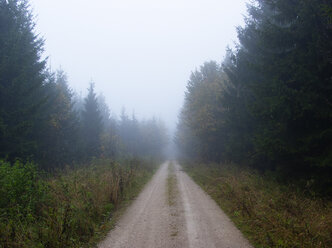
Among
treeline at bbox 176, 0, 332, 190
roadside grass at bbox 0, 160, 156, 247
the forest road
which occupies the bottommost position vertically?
the forest road

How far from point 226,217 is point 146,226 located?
9.35 ft

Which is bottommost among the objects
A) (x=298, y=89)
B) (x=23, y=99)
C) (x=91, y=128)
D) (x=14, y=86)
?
(x=298, y=89)

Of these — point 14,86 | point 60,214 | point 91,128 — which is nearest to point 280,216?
point 60,214

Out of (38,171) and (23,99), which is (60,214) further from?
(23,99)

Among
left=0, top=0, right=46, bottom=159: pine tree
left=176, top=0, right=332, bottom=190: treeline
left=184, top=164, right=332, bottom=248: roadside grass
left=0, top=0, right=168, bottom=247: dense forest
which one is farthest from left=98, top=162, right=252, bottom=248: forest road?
left=0, top=0, right=46, bottom=159: pine tree

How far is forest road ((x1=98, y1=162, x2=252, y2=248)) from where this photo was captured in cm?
548

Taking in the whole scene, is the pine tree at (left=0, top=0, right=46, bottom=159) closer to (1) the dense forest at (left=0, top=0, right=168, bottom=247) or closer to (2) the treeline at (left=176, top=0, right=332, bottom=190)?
(1) the dense forest at (left=0, top=0, right=168, bottom=247)

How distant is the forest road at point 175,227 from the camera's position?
5.48 metres

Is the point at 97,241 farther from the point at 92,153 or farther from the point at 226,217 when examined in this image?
the point at 92,153

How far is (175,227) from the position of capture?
652 centimetres

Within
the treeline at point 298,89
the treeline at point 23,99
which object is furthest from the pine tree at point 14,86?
the treeline at point 298,89

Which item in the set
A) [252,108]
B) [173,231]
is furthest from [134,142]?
[173,231]

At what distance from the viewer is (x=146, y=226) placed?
6.70 m

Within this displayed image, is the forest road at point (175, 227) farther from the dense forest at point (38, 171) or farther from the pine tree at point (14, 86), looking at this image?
the pine tree at point (14, 86)
